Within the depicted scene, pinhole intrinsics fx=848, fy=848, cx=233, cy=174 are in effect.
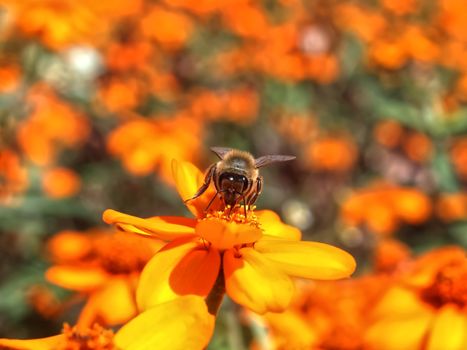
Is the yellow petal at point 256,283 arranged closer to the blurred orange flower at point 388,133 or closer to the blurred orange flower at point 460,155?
the blurred orange flower at point 460,155

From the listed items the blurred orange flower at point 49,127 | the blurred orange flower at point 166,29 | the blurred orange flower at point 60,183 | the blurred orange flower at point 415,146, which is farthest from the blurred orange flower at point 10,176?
the blurred orange flower at point 415,146

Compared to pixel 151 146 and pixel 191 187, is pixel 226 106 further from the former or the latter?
pixel 191 187

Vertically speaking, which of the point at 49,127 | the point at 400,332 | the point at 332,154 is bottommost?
the point at 332,154

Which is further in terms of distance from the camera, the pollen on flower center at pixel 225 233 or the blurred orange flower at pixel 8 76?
the blurred orange flower at pixel 8 76

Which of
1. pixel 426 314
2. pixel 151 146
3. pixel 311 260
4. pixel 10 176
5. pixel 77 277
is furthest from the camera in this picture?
pixel 151 146

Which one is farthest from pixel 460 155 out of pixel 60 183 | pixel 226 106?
pixel 60 183

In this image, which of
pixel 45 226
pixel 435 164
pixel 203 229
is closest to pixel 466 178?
pixel 435 164
